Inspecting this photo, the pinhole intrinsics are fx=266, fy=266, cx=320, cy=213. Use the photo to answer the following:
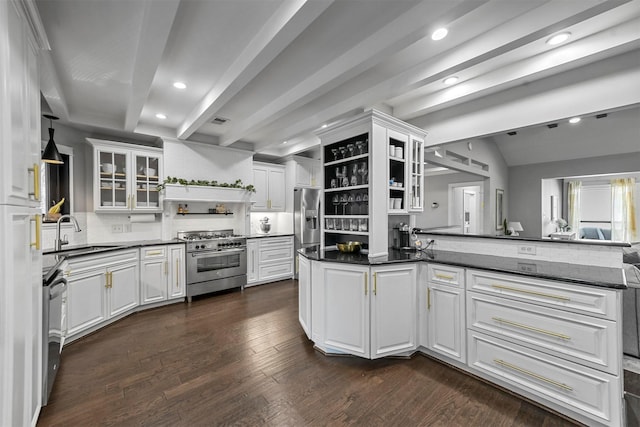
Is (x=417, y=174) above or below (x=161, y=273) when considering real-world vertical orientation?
above

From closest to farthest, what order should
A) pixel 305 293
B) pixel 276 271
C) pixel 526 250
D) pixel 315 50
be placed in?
pixel 315 50 < pixel 526 250 < pixel 305 293 < pixel 276 271

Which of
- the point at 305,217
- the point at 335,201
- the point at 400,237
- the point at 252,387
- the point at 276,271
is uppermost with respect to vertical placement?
the point at 335,201

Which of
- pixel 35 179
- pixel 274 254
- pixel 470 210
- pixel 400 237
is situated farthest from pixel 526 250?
pixel 274 254

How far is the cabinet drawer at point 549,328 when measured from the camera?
163cm

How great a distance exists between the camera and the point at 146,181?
4105mm

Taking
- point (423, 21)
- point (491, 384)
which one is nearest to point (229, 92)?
point (423, 21)

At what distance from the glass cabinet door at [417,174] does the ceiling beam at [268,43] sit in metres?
1.82

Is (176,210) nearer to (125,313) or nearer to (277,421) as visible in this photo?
(125,313)

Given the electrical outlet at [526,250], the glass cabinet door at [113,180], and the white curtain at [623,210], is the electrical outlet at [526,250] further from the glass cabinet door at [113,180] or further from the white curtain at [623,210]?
the glass cabinet door at [113,180]

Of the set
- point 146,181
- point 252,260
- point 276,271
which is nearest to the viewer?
point 146,181

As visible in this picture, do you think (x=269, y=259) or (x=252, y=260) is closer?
(x=252, y=260)

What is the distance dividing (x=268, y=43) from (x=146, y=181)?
331 centimetres

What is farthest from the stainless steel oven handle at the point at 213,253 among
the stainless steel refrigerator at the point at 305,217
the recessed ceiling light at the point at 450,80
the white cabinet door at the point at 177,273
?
the recessed ceiling light at the point at 450,80

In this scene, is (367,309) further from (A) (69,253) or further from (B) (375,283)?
(A) (69,253)
